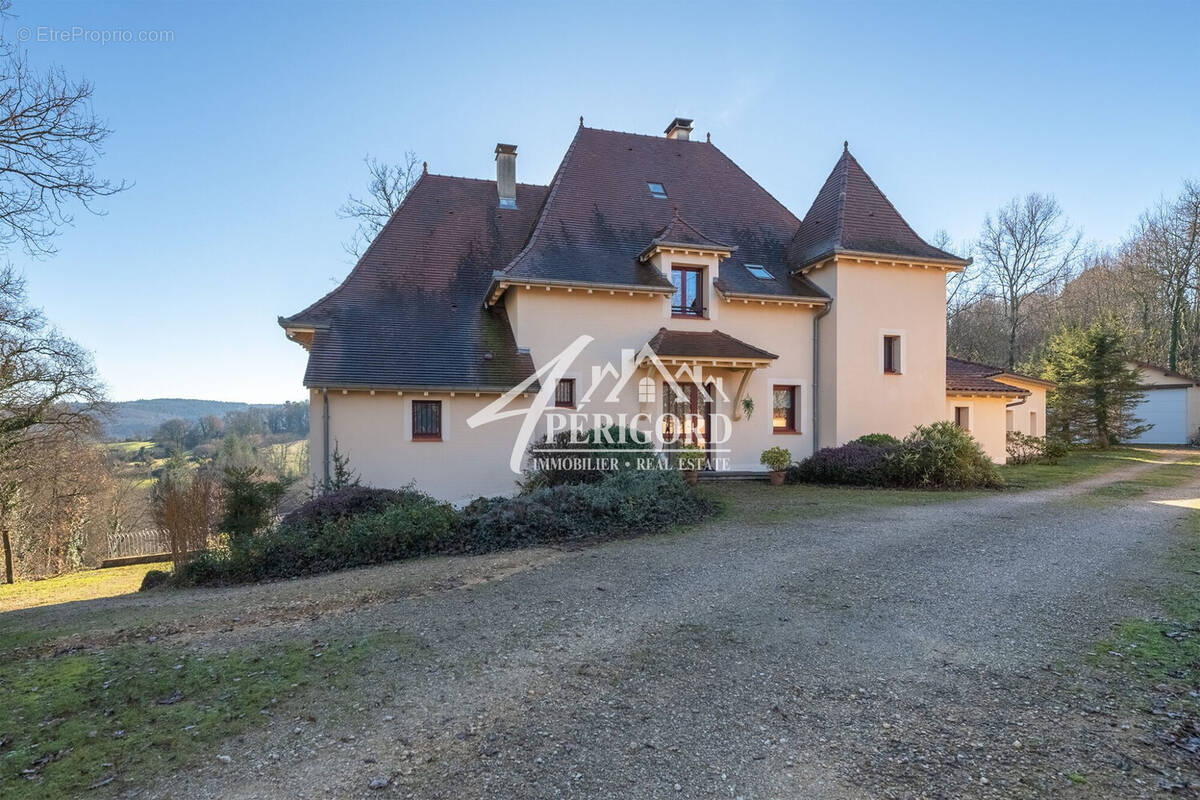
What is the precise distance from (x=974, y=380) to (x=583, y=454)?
14.2 meters

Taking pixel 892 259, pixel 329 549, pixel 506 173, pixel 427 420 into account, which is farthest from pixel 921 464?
pixel 506 173

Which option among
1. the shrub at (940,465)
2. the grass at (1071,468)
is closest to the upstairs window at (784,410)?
the shrub at (940,465)

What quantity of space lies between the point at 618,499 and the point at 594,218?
921 centimetres

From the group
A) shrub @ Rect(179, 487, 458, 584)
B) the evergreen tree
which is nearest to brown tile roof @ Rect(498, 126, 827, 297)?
shrub @ Rect(179, 487, 458, 584)

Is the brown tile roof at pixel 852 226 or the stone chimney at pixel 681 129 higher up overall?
the stone chimney at pixel 681 129

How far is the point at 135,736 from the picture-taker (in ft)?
11.1

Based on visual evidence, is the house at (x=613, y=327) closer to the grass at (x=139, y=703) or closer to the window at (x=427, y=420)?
the window at (x=427, y=420)

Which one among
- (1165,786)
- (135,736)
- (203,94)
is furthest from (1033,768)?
(203,94)

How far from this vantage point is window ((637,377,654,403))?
49.5ft

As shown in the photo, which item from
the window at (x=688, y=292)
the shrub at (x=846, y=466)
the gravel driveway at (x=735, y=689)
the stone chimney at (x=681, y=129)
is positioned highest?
the stone chimney at (x=681, y=129)

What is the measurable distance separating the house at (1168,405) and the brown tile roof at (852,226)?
20741 mm

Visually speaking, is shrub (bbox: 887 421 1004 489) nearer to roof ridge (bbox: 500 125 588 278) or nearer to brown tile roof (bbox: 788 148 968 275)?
brown tile roof (bbox: 788 148 968 275)

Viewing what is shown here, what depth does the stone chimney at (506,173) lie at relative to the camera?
58.7ft

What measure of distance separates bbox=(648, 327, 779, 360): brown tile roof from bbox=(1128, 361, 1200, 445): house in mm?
Answer: 25410
